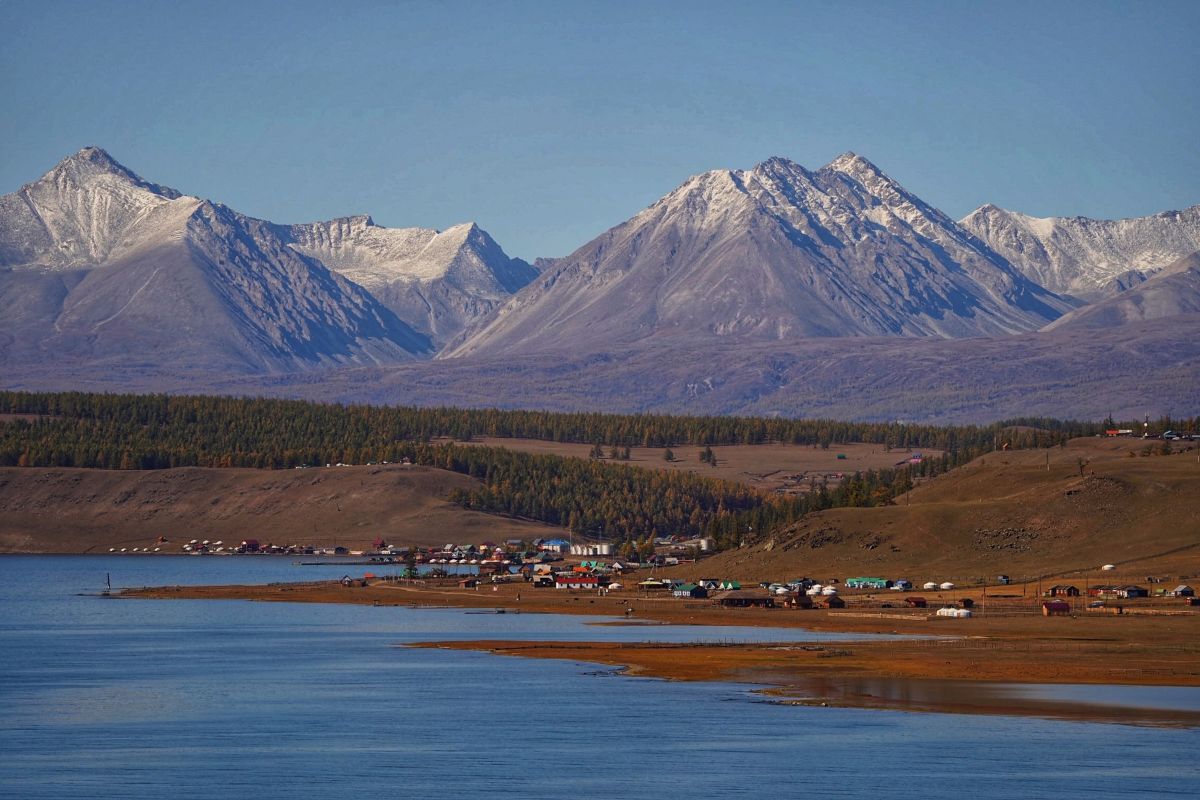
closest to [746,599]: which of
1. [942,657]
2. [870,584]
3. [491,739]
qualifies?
[870,584]

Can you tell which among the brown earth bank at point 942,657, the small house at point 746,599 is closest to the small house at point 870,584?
the small house at point 746,599

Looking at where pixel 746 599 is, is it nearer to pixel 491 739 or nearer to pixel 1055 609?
pixel 1055 609

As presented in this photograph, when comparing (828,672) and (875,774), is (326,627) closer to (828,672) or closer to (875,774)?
(828,672)

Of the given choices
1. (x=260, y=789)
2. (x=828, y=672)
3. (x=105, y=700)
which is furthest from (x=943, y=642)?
(x=260, y=789)

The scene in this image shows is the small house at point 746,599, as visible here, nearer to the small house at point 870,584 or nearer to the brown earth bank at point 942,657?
the small house at point 870,584

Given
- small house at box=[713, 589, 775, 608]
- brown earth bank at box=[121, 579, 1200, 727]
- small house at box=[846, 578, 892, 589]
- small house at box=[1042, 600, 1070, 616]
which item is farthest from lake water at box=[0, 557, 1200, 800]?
small house at box=[846, 578, 892, 589]

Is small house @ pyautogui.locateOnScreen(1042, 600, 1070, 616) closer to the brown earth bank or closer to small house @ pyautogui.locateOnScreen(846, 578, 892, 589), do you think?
the brown earth bank
